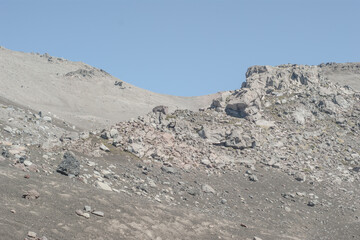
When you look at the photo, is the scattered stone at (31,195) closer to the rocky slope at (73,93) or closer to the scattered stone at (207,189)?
the scattered stone at (207,189)

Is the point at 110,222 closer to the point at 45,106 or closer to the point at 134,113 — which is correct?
the point at 45,106

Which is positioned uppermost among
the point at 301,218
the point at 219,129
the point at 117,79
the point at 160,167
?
the point at 117,79

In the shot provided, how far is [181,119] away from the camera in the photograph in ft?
191

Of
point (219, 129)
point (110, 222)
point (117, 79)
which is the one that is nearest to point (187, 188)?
point (110, 222)

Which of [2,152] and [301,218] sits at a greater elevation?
[2,152]

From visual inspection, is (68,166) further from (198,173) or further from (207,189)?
(198,173)

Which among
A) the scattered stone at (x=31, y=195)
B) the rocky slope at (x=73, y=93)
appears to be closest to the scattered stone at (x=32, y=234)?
the scattered stone at (x=31, y=195)

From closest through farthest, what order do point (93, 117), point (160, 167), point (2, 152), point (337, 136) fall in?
point (2, 152) → point (160, 167) → point (337, 136) → point (93, 117)

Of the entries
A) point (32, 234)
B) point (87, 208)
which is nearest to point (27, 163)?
point (87, 208)

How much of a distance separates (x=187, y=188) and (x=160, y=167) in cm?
482

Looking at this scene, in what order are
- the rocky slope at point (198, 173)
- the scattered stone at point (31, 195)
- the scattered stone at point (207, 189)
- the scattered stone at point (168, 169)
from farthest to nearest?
1. the scattered stone at point (168, 169)
2. the scattered stone at point (207, 189)
3. the rocky slope at point (198, 173)
4. the scattered stone at point (31, 195)

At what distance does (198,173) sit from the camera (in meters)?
42.6

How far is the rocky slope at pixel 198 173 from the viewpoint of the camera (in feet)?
78.7

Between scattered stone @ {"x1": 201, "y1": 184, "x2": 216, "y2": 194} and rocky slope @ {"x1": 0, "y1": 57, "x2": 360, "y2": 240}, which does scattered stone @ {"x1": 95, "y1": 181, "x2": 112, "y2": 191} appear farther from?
scattered stone @ {"x1": 201, "y1": 184, "x2": 216, "y2": 194}
